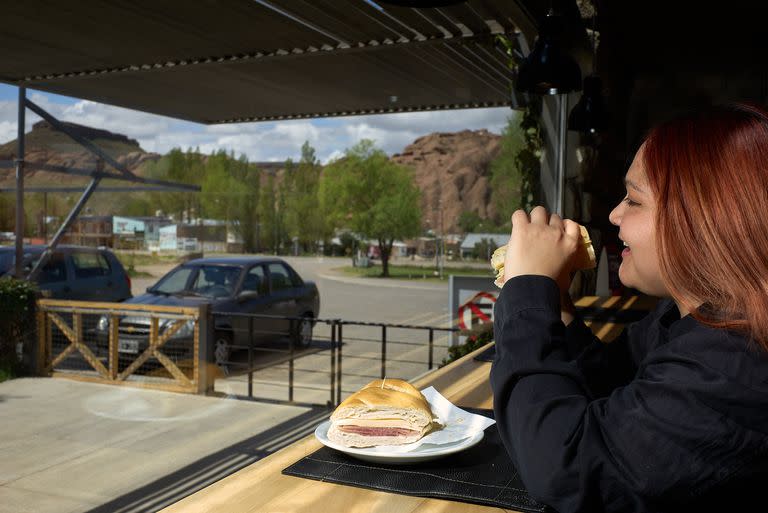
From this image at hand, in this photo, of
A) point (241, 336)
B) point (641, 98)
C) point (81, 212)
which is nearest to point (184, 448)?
→ point (81, 212)

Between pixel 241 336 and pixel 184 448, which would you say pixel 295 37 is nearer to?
pixel 241 336

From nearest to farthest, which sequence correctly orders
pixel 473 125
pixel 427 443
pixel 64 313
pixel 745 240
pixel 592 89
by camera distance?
pixel 745 240 → pixel 427 443 → pixel 64 313 → pixel 592 89 → pixel 473 125

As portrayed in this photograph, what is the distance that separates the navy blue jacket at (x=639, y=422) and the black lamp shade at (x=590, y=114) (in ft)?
11.1

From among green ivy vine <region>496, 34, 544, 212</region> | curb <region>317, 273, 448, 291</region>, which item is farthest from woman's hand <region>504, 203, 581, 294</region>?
green ivy vine <region>496, 34, 544, 212</region>

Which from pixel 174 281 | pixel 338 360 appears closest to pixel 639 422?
pixel 174 281

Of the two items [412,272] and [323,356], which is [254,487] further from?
[323,356]

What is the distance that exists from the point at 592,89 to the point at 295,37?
1683mm

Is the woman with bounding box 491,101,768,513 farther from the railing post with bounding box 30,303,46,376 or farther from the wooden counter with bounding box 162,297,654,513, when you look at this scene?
the railing post with bounding box 30,303,46,376

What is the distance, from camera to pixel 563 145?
4250mm

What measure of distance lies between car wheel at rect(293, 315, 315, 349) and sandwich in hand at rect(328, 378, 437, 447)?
3531mm

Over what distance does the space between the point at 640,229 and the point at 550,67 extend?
207 centimetres

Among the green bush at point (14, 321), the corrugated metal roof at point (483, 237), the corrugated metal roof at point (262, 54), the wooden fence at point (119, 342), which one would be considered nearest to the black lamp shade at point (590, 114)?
the corrugated metal roof at point (262, 54)

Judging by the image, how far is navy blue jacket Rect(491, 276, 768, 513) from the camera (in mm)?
631

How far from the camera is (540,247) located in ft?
2.74
